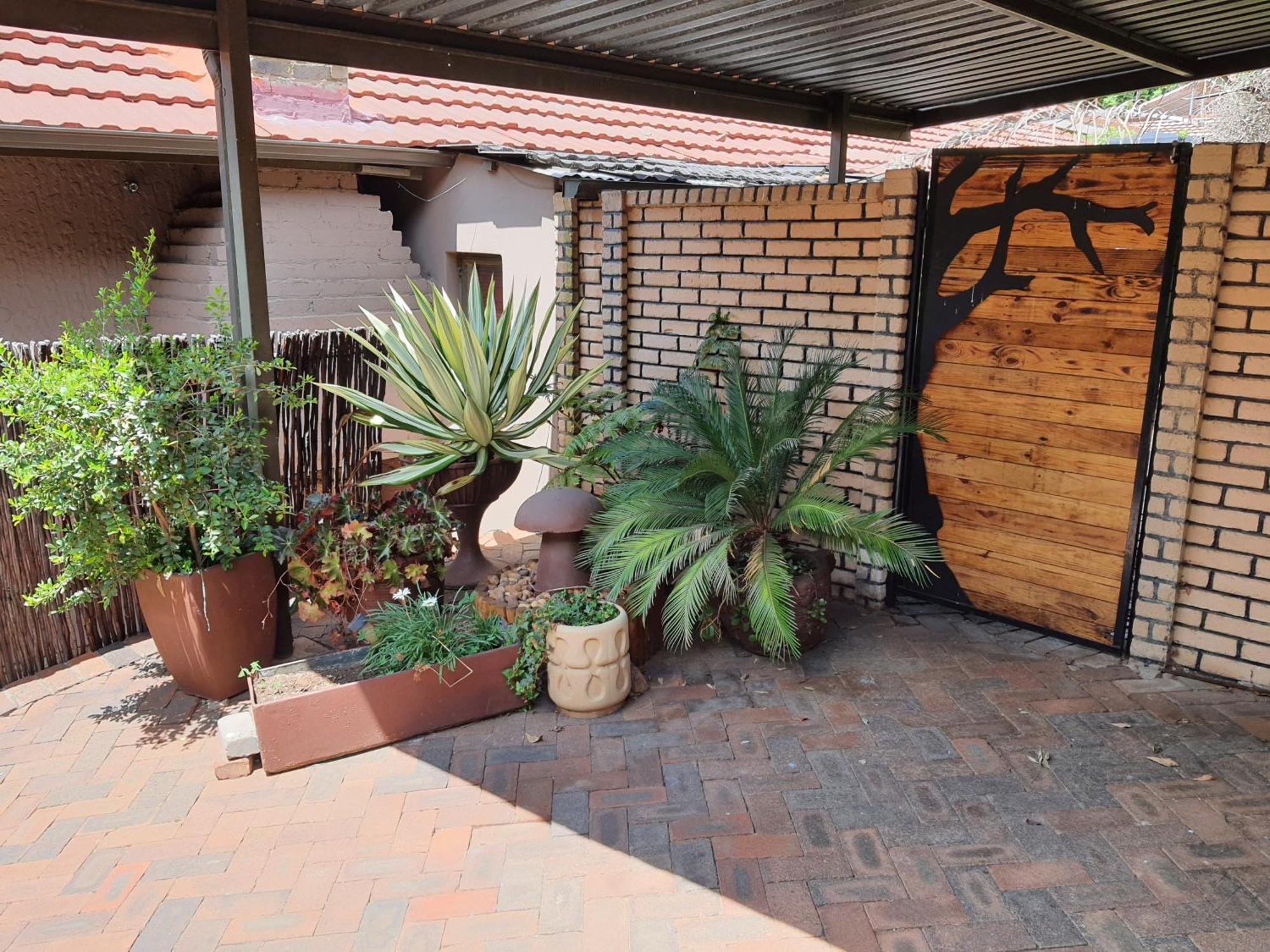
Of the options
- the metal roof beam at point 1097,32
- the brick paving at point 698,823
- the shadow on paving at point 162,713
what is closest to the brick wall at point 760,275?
the metal roof beam at point 1097,32

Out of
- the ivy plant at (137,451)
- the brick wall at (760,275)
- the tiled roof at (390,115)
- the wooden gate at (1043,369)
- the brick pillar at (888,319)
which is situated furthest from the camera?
the tiled roof at (390,115)

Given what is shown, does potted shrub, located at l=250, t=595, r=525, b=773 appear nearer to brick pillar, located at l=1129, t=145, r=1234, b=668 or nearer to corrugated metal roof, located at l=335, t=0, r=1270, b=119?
corrugated metal roof, located at l=335, t=0, r=1270, b=119

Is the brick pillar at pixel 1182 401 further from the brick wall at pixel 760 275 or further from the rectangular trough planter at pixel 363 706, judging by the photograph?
the rectangular trough planter at pixel 363 706

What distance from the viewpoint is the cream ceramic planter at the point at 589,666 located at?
3.76 meters

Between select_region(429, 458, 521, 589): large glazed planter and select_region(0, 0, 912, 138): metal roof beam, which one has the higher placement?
select_region(0, 0, 912, 138): metal roof beam

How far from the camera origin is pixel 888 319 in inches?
184

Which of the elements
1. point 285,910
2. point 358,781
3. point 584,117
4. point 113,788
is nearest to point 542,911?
point 285,910

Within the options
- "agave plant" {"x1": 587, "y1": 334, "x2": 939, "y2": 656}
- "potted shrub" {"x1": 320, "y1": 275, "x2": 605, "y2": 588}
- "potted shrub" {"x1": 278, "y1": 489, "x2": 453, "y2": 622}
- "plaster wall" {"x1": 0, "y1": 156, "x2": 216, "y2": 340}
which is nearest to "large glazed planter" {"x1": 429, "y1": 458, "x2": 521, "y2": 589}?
"potted shrub" {"x1": 320, "y1": 275, "x2": 605, "y2": 588}

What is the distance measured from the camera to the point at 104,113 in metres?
5.21

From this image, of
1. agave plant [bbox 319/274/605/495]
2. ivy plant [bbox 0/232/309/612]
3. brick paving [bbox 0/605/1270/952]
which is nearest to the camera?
brick paving [bbox 0/605/1270/952]

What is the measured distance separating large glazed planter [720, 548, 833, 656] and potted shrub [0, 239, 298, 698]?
2164mm

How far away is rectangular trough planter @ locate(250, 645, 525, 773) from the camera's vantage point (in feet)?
11.5

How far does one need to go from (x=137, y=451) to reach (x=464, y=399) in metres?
1.46

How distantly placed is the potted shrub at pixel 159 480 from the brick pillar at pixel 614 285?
2.16 metres
